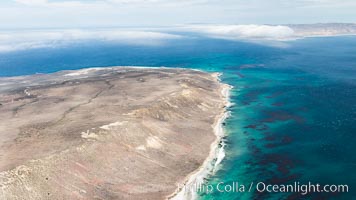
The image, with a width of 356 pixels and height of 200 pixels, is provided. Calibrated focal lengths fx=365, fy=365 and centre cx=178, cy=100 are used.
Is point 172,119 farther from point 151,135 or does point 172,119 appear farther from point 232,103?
point 232,103

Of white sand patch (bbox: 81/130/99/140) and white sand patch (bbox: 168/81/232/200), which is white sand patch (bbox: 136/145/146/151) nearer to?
white sand patch (bbox: 81/130/99/140)

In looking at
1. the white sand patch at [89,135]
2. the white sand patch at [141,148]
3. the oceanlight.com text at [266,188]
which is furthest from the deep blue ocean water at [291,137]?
the white sand patch at [89,135]

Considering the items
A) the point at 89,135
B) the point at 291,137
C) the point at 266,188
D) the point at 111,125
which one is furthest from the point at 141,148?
the point at 291,137

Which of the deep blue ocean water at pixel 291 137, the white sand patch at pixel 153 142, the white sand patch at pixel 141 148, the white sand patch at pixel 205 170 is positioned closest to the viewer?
the white sand patch at pixel 205 170

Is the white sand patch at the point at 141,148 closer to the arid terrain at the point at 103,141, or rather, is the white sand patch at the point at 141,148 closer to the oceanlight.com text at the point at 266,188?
the arid terrain at the point at 103,141

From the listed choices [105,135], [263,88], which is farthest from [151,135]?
[263,88]

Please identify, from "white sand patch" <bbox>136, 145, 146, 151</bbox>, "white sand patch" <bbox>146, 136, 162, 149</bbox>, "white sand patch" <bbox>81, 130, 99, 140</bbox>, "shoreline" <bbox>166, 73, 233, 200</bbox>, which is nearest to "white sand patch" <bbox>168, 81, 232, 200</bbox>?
"shoreline" <bbox>166, 73, 233, 200</bbox>
